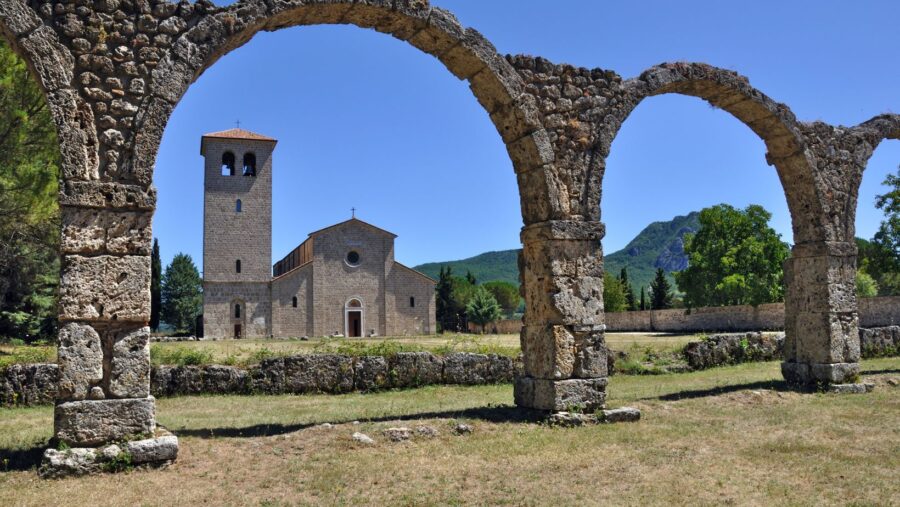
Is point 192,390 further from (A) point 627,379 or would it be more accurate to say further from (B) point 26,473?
(A) point 627,379

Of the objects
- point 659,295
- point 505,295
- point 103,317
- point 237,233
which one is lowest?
point 103,317

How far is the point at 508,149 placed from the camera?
9.44 metres

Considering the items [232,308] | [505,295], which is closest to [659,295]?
[505,295]

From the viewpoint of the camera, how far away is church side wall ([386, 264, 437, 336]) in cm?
5044

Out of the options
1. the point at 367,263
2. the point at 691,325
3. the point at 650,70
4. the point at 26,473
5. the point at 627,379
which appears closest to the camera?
the point at 26,473

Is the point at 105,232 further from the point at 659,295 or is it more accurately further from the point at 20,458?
the point at 659,295

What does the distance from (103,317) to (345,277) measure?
4344 cm

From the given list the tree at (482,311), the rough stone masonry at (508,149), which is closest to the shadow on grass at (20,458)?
the rough stone masonry at (508,149)

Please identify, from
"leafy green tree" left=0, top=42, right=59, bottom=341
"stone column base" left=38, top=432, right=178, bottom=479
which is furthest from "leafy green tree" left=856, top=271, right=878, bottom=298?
"stone column base" left=38, top=432, right=178, bottom=479

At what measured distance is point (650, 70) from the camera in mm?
9938

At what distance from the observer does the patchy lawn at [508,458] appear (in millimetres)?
5793

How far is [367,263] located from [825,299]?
41142 mm

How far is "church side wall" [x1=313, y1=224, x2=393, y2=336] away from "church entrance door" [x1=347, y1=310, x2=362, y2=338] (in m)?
0.41

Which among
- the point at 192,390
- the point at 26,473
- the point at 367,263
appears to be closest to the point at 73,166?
the point at 26,473
